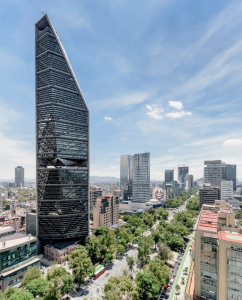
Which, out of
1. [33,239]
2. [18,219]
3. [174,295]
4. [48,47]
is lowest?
Answer: [18,219]

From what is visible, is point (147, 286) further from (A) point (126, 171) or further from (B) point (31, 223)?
(A) point (126, 171)

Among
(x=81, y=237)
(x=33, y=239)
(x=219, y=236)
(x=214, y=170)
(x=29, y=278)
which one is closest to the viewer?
(x=219, y=236)

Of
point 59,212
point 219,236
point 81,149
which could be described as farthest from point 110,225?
point 219,236

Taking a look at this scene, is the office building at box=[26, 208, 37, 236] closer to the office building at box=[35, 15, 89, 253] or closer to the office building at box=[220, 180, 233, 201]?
the office building at box=[35, 15, 89, 253]

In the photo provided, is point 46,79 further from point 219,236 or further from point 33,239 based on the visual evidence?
point 219,236

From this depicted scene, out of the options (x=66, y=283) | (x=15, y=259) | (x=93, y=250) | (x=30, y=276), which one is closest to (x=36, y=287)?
(x=30, y=276)

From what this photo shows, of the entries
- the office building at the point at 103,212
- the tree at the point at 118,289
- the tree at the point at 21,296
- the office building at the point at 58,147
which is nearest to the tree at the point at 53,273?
the tree at the point at 21,296

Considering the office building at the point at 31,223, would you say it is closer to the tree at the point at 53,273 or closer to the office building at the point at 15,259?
the office building at the point at 15,259
